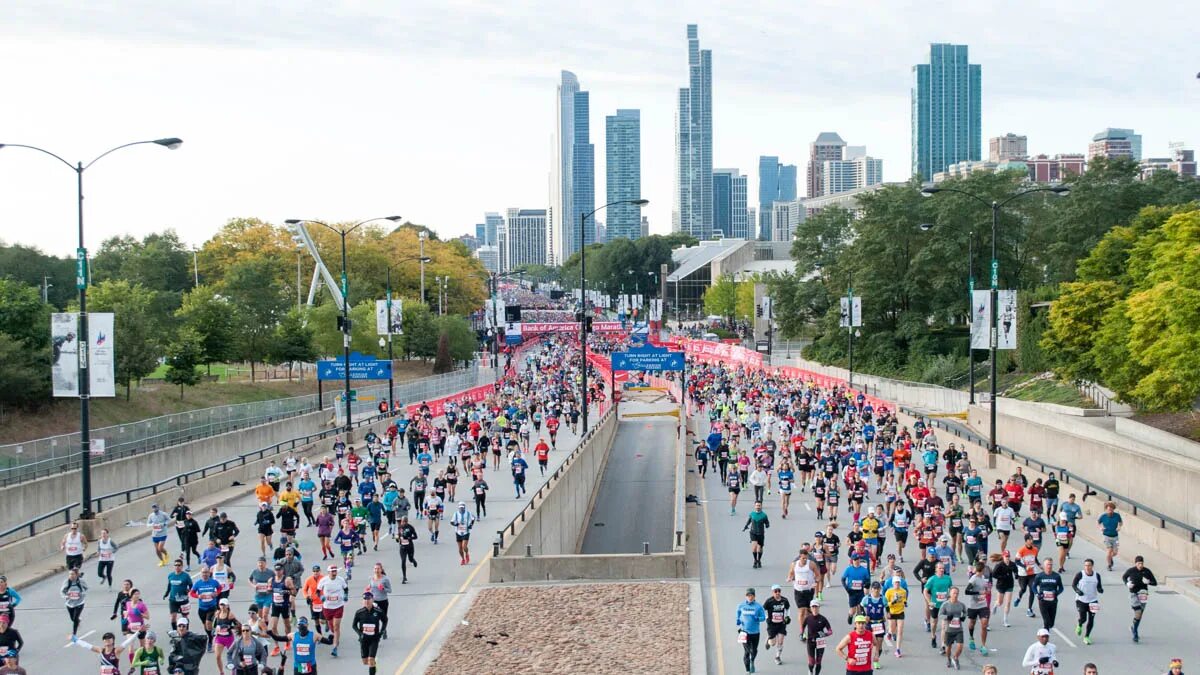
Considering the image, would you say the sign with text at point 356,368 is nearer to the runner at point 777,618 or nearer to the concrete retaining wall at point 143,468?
the concrete retaining wall at point 143,468

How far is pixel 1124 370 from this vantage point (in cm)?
4069

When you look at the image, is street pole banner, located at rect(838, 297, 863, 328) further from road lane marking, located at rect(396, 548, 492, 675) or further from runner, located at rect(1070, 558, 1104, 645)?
runner, located at rect(1070, 558, 1104, 645)

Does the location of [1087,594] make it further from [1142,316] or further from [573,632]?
[1142,316]

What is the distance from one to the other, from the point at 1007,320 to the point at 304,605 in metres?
24.1

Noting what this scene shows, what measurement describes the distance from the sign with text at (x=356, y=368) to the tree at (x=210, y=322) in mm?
18378

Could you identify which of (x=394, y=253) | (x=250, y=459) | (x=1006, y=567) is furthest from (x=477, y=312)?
(x=1006, y=567)

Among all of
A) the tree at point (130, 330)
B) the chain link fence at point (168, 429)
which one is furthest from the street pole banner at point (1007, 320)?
the tree at point (130, 330)

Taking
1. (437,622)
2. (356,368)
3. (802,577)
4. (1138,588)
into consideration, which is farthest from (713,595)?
(356,368)

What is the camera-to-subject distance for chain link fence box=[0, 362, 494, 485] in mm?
30438

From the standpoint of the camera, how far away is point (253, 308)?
245ft

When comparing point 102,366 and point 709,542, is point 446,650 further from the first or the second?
point 102,366

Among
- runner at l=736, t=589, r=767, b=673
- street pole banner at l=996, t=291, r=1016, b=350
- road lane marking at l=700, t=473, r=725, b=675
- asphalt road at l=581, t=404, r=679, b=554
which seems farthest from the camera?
street pole banner at l=996, t=291, r=1016, b=350

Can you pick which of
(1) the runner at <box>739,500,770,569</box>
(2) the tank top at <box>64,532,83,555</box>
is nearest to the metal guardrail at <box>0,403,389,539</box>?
(2) the tank top at <box>64,532,83,555</box>

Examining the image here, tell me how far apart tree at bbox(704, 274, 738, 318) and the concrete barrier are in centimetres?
10631
